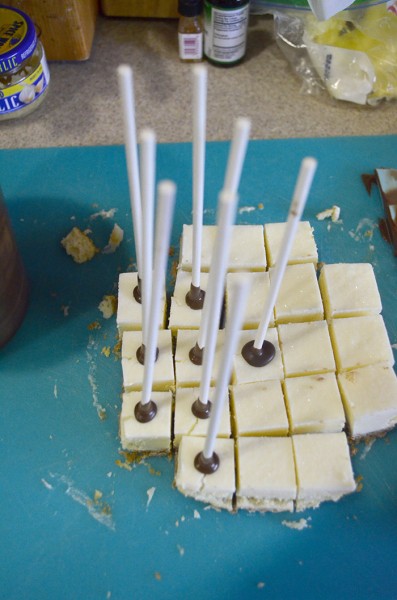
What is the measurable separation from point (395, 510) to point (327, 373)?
24 centimetres

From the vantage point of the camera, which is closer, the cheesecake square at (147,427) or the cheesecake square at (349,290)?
the cheesecake square at (147,427)

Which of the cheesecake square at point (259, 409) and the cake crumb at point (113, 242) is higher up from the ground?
the cake crumb at point (113, 242)

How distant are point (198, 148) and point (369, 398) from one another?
0.48 meters

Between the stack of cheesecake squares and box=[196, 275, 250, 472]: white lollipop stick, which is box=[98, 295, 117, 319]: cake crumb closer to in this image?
the stack of cheesecake squares

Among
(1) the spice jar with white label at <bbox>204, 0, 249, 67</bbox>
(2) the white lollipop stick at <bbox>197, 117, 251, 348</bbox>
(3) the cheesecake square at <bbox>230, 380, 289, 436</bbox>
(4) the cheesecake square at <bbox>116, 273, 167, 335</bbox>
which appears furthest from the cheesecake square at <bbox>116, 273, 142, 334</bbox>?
(1) the spice jar with white label at <bbox>204, 0, 249, 67</bbox>

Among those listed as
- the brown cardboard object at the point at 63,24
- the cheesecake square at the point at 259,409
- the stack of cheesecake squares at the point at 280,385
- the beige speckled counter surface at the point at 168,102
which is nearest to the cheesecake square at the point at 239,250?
the stack of cheesecake squares at the point at 280,385

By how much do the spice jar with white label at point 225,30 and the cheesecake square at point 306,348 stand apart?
0.71 m

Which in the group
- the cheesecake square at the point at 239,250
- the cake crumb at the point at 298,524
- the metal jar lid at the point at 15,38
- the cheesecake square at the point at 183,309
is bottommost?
the cake crumb at the point at 298,524

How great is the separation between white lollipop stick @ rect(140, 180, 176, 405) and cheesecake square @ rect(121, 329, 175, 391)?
0.14 metres

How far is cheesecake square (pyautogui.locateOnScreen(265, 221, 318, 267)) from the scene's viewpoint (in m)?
1.13

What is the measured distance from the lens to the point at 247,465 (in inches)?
37.4

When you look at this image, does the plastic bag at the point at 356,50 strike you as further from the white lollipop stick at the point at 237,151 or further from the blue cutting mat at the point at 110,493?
the white lollipop stick at the point at 237,151

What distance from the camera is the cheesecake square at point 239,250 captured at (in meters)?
1.13

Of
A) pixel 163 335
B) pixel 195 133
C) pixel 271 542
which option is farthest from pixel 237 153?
pixel 271 542
